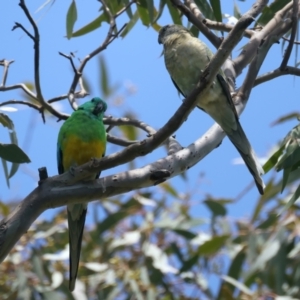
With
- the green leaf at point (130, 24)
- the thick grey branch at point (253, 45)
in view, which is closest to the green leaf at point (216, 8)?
the thick grey branch at point (253, 45)

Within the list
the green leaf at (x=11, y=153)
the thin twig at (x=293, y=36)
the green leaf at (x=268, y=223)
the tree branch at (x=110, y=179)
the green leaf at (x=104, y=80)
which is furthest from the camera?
the green leaf at (x=104, y=80)

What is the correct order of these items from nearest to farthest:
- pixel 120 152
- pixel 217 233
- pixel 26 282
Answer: pixel 120 152 → pixel 26 282 → pixel 217 233

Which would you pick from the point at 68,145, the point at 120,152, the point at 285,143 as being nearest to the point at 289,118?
the point at 285,143

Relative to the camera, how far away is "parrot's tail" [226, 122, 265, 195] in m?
2.61

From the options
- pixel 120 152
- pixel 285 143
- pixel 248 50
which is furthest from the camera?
pixel 248 50

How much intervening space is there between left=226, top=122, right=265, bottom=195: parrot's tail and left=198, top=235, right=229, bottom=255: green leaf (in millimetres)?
1029

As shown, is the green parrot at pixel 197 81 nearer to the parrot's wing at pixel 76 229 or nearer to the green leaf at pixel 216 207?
the parrot's wing at pixel 76 229

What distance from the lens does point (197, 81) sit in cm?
284

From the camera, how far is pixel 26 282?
352cm

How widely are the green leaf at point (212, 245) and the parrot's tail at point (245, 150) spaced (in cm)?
103

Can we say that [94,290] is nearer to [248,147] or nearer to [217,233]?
[217,233]

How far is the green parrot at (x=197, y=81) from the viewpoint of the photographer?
268cm

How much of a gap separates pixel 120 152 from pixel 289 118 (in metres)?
1.41

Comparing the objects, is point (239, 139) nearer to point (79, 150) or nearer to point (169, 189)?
point (79, 150)
